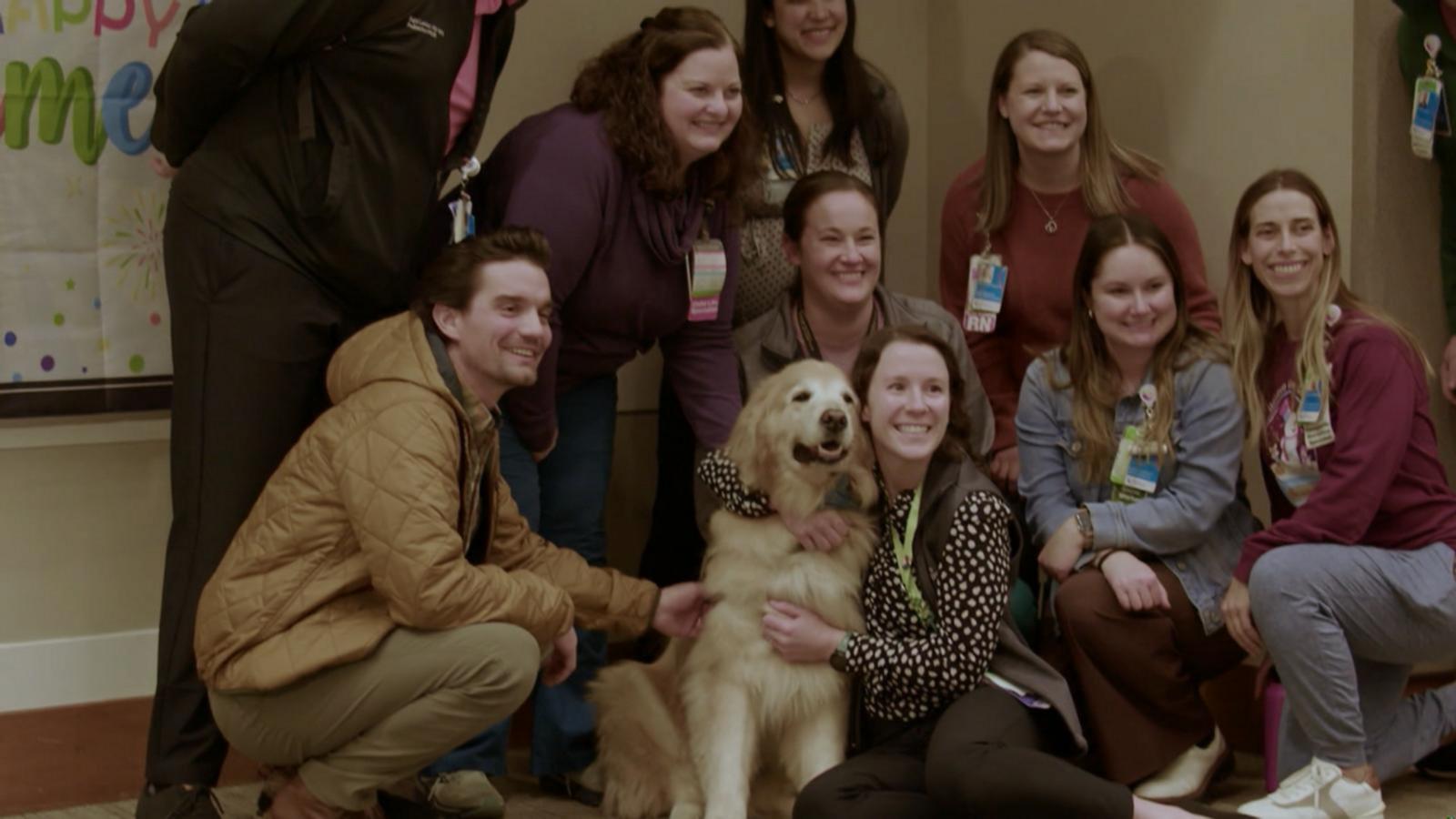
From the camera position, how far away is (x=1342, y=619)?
10.4ft

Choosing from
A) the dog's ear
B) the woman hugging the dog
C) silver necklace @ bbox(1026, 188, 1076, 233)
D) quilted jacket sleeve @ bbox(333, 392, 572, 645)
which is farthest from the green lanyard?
silver necklace @ bbox(1026, 188, 1076, 233)

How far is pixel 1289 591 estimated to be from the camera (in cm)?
316

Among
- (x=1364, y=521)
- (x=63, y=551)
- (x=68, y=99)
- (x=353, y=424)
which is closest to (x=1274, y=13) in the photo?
(x=1364, y=521)

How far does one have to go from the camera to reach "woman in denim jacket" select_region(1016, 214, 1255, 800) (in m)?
3.30

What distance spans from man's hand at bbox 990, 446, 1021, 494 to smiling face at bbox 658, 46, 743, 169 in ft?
3.22

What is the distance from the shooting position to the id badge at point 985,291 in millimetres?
3791

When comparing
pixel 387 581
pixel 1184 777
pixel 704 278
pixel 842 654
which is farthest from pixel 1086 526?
pixel 387 581

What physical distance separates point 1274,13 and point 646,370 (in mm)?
1761

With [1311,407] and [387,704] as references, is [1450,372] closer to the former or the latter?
[1311,407]

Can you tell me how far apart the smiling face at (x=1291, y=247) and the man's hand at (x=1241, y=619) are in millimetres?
559

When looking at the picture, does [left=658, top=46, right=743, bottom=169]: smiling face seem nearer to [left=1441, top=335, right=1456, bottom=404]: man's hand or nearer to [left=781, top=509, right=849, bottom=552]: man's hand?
[left=781, top=509, right=849, bottom=552]: man's hand

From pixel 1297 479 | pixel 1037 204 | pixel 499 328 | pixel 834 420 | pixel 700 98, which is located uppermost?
pixel 700 98

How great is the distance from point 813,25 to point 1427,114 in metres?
1.36

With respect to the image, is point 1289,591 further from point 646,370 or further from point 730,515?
point 646,370
